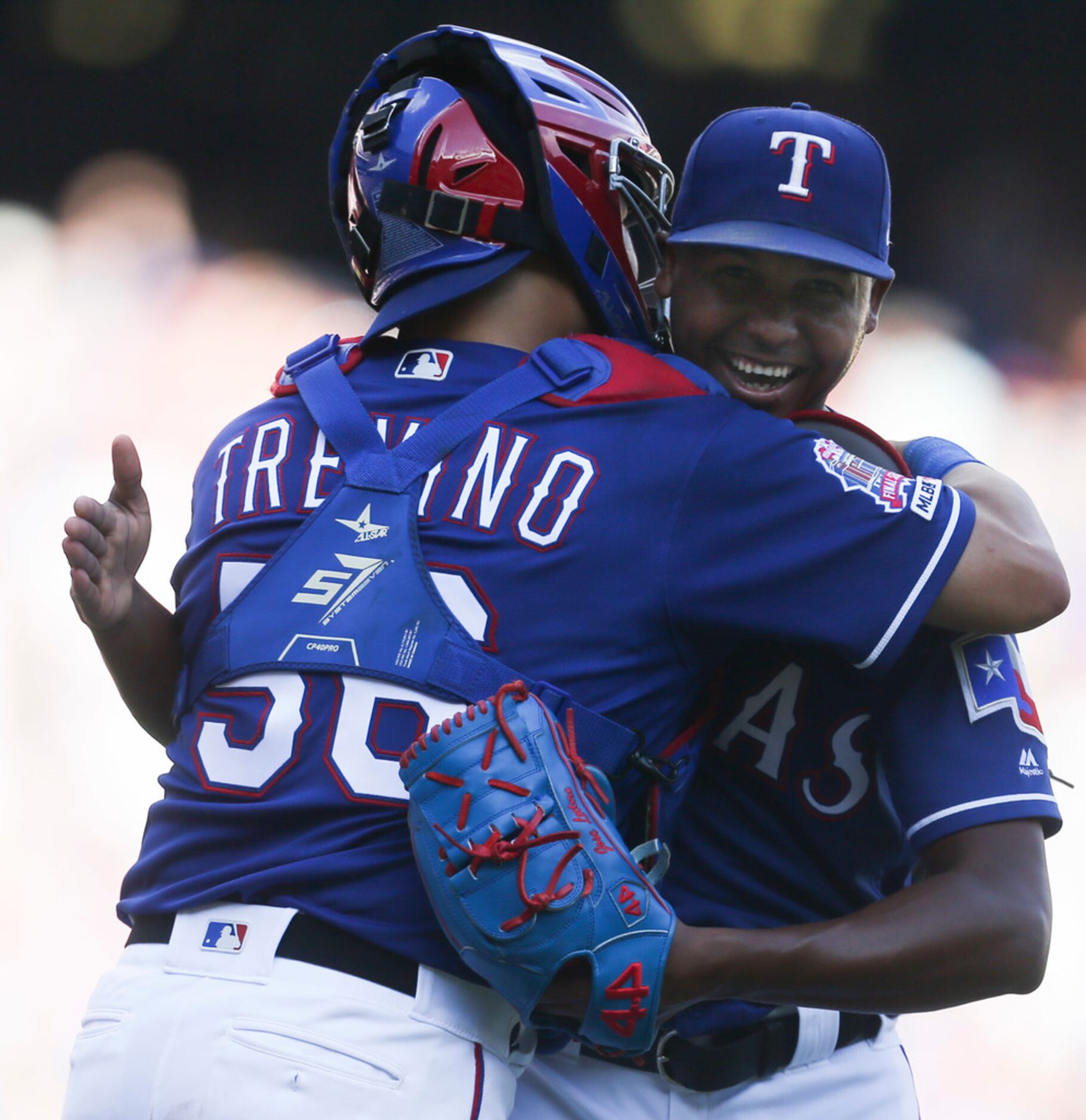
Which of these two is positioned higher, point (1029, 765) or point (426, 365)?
point (426, 365)

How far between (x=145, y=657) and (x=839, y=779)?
1009 mm

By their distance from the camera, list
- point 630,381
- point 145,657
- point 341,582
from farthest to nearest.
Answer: point 145,657 → point 630,381 → point 341,582

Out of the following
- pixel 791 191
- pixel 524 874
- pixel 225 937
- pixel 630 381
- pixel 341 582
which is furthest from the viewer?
pixel 791 191

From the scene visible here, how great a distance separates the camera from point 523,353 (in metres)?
1.96

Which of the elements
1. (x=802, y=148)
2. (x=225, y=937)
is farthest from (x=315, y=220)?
(x=225, y=937)

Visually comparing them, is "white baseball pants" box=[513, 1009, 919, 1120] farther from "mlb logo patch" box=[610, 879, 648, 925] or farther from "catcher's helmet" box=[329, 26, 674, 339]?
"catcher's helmet" box=[329, 26, 674, 339]

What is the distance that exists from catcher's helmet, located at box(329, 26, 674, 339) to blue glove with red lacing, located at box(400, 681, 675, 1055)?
28.7 inches

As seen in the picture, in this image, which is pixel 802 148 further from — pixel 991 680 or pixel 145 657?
pixel 145 657

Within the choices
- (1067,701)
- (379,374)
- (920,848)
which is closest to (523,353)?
(379,374)

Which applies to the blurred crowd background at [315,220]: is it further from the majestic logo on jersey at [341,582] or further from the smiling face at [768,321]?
the majestic logo on jersey at [341,582]

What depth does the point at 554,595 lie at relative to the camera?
171cm

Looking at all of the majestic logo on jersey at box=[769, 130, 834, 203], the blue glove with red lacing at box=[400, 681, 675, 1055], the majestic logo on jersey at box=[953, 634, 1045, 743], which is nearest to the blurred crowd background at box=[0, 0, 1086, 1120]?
the majestic logo on jersey at box=[769, 130, 834, 203]

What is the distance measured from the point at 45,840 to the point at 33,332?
1904 millimetres

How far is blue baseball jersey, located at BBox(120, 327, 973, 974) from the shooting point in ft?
5.33
